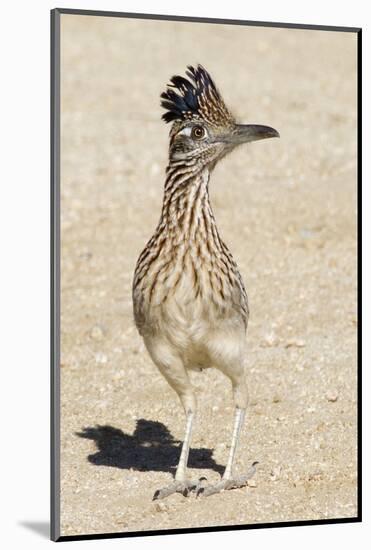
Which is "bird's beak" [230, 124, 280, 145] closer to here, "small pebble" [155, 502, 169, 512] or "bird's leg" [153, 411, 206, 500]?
"bird's leg" [153, 411, 206, 500]

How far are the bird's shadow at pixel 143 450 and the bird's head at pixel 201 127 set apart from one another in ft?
5.16

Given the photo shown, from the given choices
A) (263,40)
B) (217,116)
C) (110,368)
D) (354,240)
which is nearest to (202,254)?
(217,116)

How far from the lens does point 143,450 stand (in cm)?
660

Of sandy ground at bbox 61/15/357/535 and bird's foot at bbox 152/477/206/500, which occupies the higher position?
sandy ground at bbox 61/15/357/535

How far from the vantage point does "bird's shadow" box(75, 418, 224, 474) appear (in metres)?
6.36

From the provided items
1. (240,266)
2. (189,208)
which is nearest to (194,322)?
(189,208)

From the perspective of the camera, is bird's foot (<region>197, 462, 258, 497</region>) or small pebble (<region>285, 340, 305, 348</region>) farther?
small pebble (<region>285, 340, 305, 348</region>)

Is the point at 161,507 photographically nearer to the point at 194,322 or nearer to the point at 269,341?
the point at 194,322

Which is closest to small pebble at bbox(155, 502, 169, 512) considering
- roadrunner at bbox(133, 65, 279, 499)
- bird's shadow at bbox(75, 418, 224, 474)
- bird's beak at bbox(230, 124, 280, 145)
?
bird's shadow at bbox(75, 418, 224, 474)

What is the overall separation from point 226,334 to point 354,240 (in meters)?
3.88

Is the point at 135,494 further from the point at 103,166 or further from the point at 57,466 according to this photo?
the point at 103,166

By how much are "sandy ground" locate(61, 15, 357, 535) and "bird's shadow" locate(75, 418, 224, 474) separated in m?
0.01

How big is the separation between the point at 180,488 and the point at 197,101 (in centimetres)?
171

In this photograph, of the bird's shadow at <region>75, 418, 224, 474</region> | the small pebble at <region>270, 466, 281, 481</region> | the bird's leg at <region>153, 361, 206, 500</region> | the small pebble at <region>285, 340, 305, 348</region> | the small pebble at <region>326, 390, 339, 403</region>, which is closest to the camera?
the bird's leg at <region>153, 361, 206, 500</region>
